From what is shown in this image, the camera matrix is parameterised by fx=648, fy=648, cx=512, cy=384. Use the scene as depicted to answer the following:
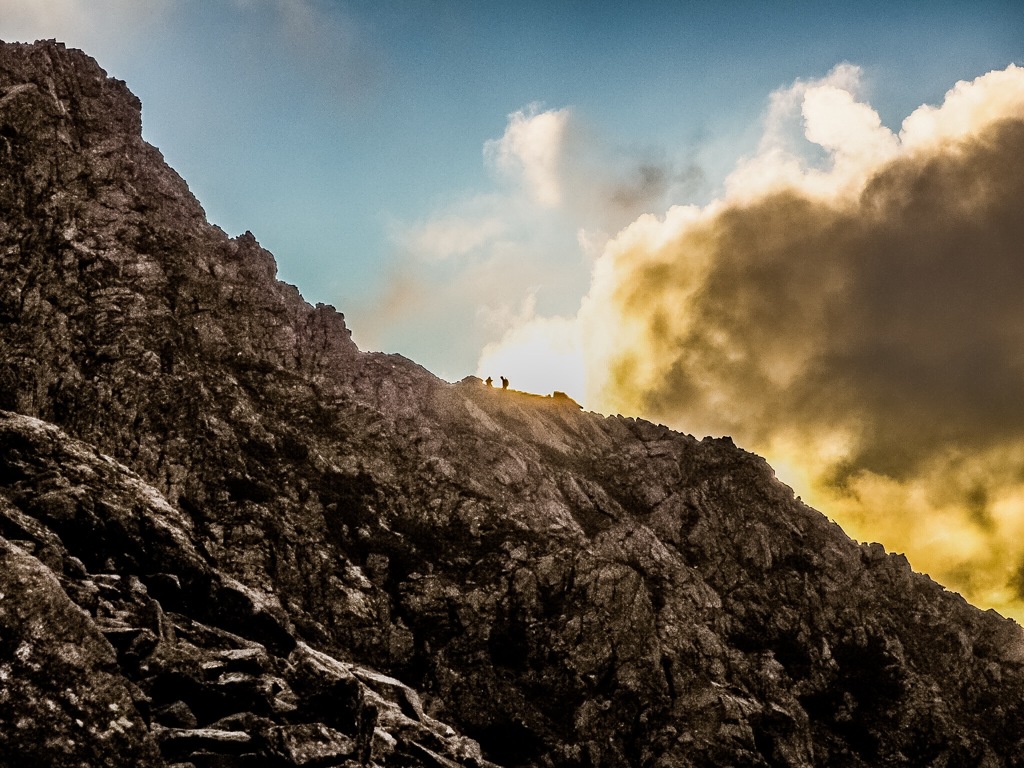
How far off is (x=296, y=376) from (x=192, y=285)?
14.9 metres

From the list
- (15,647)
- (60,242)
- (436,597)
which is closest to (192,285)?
(60,242)

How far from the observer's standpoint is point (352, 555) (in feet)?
185

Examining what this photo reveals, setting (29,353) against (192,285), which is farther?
(192,285)

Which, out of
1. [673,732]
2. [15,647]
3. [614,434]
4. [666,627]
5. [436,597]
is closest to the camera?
[15,647]

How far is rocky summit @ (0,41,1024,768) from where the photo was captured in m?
26.7

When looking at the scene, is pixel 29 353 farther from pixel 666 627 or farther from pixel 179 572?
pixel 666 627

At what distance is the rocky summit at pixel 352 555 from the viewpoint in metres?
26.7

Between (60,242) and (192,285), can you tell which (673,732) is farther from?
(60,242)

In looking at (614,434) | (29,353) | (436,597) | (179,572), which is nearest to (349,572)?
(436,597)

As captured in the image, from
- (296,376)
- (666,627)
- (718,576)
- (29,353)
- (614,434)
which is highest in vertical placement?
(614,434)

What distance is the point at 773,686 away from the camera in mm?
60688

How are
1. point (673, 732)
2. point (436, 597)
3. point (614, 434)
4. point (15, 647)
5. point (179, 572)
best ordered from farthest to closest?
point (614, 434)
point (436, 597)
point (673, 732)
point (179, 572)
point (15, 647)

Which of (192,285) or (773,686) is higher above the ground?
(192,285)

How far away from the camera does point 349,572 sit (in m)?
54.2
